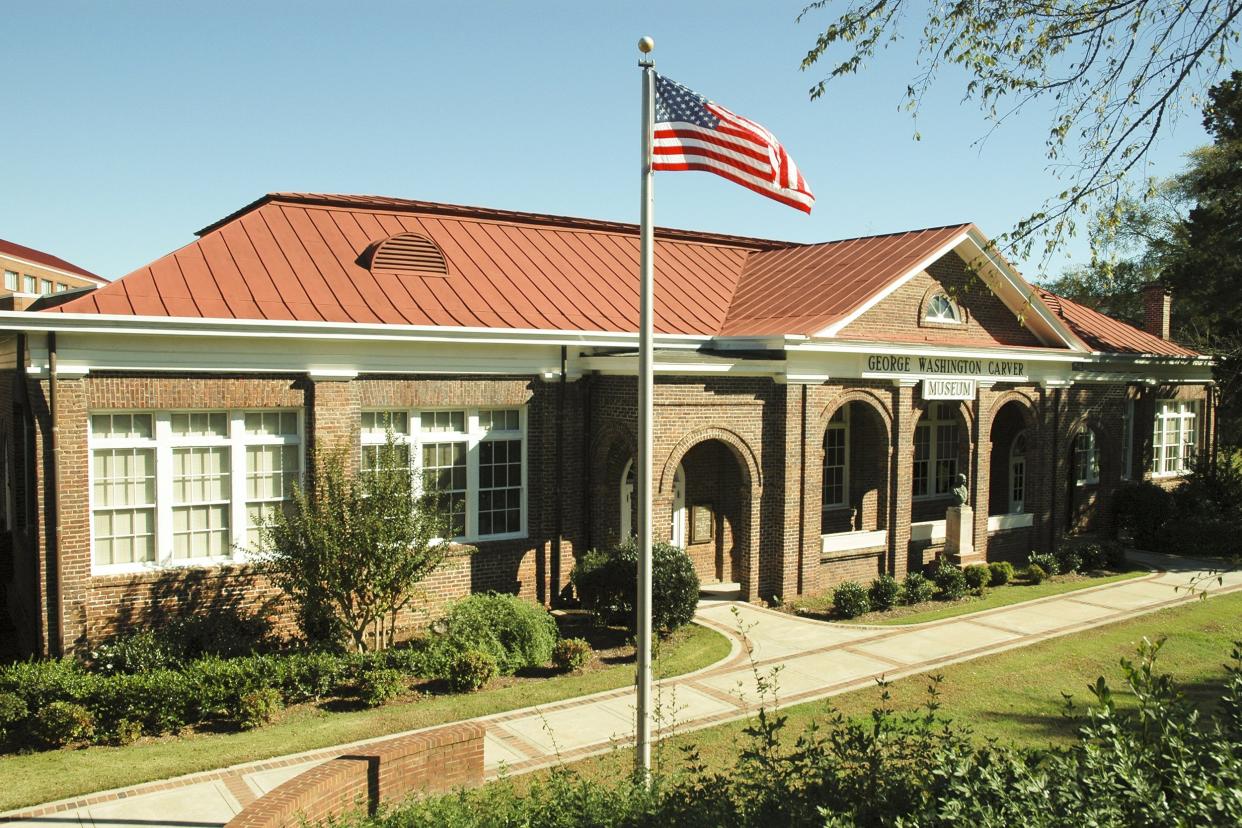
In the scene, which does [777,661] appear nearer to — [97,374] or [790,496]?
[790,496]

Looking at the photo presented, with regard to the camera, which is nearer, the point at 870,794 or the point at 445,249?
the point at 870,794

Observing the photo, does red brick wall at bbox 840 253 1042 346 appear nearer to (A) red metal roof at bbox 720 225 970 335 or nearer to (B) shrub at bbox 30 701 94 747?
(A) red metal roof at bbox 720 225 970 335

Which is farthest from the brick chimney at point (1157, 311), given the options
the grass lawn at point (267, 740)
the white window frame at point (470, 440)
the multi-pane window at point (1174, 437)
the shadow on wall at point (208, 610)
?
the shadow on wall at point (208, 610)

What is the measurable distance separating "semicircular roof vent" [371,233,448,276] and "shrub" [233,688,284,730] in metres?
8.10

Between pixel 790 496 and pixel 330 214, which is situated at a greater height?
pixel 330 214

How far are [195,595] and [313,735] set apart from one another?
398cm

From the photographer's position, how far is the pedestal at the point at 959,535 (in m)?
21.0

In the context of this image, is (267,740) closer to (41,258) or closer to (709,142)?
(709,142)

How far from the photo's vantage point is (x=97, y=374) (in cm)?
1332

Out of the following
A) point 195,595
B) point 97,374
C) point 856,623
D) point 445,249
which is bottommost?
point 856,623

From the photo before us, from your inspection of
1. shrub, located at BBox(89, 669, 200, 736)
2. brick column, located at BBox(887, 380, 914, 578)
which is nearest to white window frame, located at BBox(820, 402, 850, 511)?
brick column, located at BBox(887, 380, 914, 578)

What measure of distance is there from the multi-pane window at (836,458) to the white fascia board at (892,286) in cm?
319

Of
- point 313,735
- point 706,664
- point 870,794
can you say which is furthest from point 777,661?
point 870,794

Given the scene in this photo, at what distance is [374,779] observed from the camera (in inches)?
342
